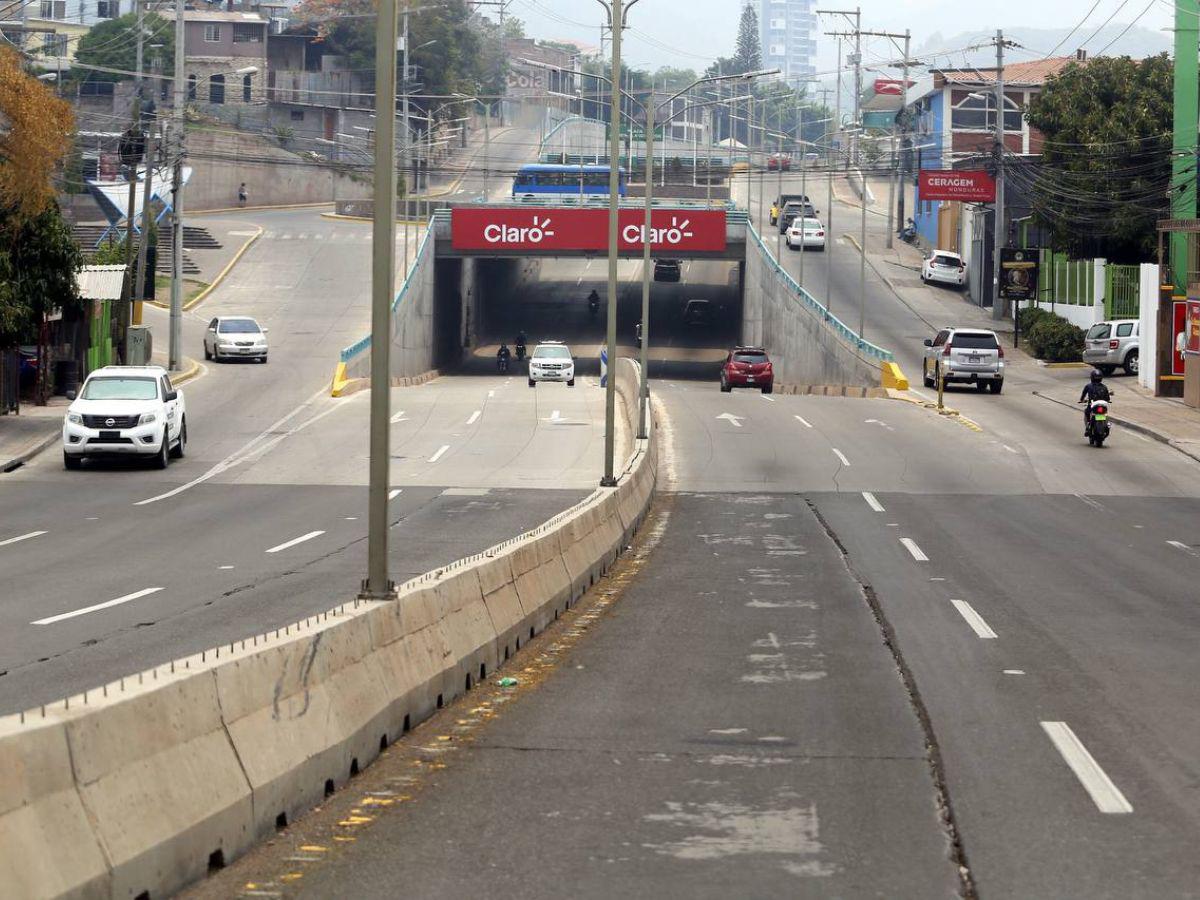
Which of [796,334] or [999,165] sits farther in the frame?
[796,334]

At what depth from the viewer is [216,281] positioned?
8338cm

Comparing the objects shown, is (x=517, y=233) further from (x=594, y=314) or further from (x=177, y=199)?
(x=177, y=199)

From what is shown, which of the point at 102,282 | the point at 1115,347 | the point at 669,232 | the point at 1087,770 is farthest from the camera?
the point at 669,232

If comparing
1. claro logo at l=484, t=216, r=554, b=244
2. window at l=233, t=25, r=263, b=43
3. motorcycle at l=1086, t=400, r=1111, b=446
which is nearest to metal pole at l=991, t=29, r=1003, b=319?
claro logo at l=484, t=216, r=554, b=244

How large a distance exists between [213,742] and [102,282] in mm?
47112

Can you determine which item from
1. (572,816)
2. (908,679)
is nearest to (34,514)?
(908,679)

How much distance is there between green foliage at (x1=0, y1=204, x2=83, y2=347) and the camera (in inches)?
1475

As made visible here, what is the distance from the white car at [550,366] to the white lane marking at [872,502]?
3029cm

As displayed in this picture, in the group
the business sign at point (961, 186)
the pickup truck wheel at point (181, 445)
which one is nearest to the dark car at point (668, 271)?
the business sign at point (961, 186)

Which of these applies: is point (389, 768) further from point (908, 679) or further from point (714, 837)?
point (908, 679)

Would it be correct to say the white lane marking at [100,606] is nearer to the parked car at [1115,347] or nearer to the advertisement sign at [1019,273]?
the parked car at [1115,347]

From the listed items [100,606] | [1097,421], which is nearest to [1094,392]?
[1097,421]

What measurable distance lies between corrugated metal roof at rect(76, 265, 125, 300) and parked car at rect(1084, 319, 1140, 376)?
1331 inches

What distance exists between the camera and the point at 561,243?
260 feet
